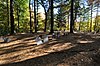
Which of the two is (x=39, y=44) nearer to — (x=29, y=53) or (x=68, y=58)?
(x=29, y=53)

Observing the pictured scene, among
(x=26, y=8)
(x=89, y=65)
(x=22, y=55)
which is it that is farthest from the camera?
(x=26, y=8)

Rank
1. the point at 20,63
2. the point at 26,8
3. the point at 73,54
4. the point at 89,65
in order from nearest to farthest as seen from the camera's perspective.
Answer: the point at 89,65, the point at 20,63, the point at 73,54, the point at 26,8

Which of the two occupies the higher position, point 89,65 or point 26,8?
point 26,8

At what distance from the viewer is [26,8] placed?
44312 millimetres

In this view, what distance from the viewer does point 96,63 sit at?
719 centimetres

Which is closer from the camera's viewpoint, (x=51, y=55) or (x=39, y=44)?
(x=51, y=55)

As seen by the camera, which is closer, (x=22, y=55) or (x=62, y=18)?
(x=22, y=55)

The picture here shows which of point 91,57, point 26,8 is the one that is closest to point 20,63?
point 91,57

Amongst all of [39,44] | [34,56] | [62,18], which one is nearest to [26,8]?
[62,18]

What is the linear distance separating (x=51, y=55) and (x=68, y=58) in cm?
100

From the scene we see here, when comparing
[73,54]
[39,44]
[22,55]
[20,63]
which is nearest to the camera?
[20,63]

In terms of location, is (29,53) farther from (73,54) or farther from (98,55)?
(98,55)

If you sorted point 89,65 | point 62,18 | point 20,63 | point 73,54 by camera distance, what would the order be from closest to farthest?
point 89,65 < point 20,63 < point 73,54 < point 62,18

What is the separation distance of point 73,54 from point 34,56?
5.75 feet
